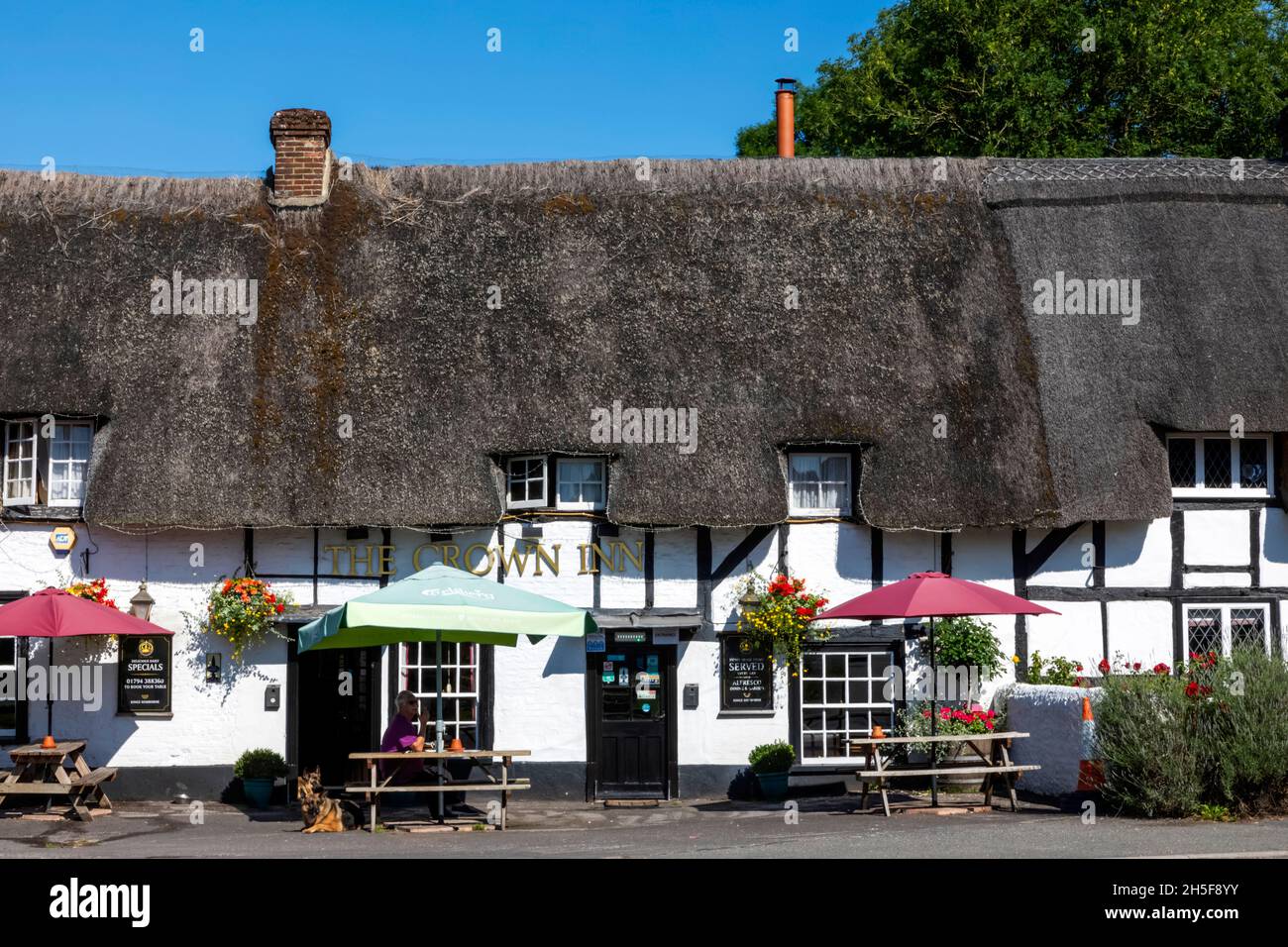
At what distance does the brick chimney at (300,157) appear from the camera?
20281mm

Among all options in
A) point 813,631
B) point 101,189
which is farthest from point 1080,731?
point 101,189

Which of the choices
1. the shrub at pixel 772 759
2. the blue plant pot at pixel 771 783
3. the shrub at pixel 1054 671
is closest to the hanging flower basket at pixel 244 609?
the shrub at pixel 772 759

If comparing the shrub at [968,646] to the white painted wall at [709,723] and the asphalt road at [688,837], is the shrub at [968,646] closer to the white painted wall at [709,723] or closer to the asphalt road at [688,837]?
the white painted wall at [709,723]

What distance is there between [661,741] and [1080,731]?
491 centimetres

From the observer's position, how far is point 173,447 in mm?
17891

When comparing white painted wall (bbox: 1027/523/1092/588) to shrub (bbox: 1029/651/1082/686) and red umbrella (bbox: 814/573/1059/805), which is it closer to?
shrub (bbox: 1029/651/1082/686)

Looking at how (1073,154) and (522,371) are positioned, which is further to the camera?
(1073,154)

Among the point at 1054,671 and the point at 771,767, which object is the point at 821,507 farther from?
the point at 1054,671

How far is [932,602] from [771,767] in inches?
133

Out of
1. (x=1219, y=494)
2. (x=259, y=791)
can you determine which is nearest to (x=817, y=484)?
(x=1219, y=494)

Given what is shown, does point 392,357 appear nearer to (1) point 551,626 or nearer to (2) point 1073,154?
(1) point 551,626

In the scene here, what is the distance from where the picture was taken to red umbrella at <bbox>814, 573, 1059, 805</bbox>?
15.5 meters

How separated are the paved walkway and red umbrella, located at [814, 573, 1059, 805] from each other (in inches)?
73.6

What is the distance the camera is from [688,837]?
47.3ft
